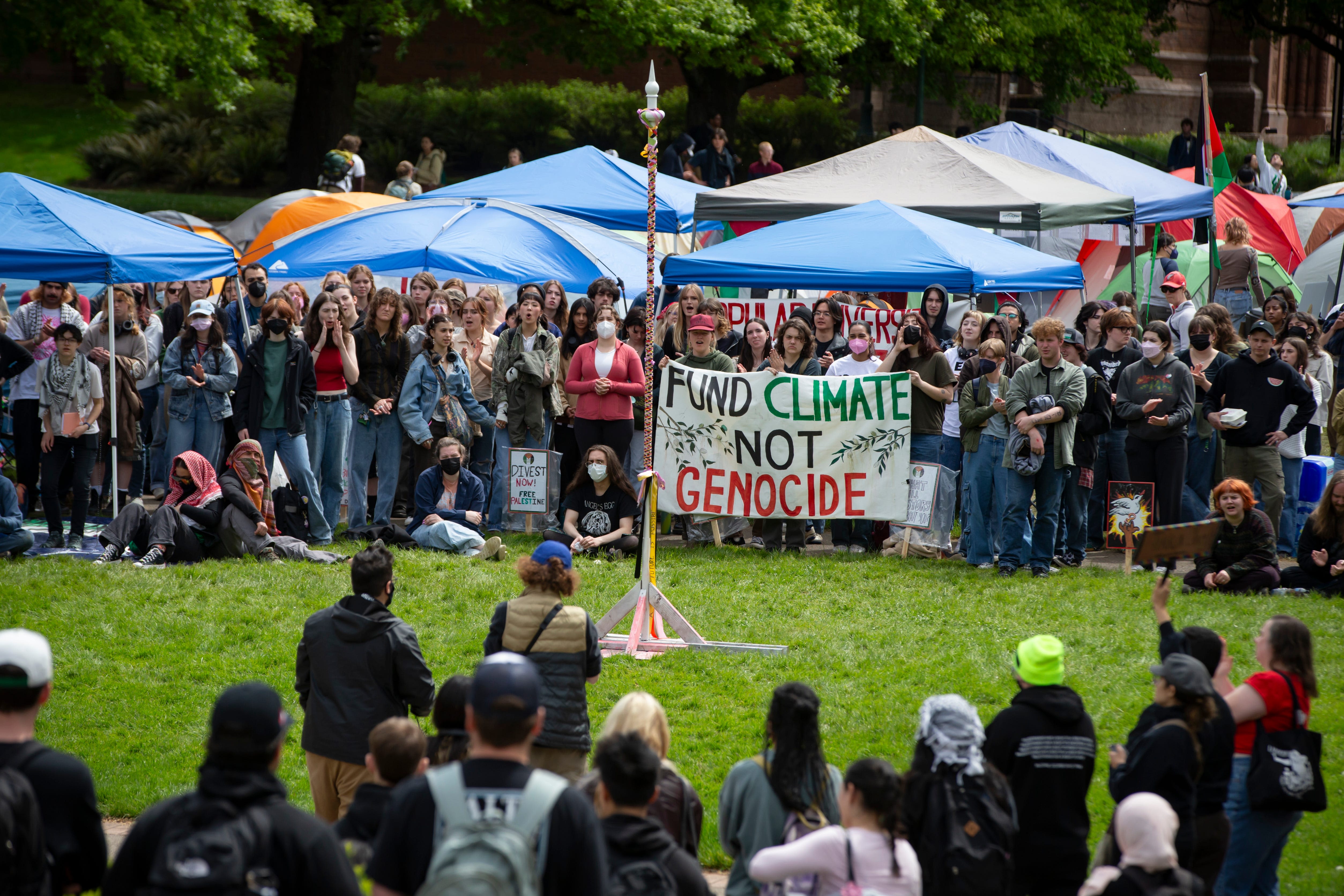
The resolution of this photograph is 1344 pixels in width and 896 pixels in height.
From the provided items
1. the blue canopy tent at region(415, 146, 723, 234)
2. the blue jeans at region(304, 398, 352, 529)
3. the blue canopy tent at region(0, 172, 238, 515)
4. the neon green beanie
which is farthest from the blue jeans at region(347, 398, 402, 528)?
the neon green beanie

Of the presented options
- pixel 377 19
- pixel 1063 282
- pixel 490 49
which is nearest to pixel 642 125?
pixel 490 49

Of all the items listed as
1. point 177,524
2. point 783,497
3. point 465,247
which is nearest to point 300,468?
point 177,524

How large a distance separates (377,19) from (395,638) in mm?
23658

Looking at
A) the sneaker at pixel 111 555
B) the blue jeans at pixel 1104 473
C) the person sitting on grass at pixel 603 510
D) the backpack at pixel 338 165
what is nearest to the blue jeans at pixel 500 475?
the person sitting on grass at pixel 603 510

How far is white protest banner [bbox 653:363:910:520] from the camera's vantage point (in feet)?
39.7

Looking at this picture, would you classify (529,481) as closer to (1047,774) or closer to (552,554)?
(552,554)

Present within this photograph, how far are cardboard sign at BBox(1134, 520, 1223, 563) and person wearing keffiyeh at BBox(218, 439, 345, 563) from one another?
7064 mm

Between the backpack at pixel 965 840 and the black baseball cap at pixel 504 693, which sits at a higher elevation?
the black baseball cap at pixel 504 693

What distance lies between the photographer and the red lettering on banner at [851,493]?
12148 millimetres

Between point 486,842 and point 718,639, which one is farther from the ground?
point 486,842

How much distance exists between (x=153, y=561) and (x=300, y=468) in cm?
150

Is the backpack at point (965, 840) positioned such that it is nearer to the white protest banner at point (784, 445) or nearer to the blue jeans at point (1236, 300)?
the white protest banner at point (784, 445)

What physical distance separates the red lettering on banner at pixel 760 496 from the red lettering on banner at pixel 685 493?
46 cm

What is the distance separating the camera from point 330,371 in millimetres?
12586
